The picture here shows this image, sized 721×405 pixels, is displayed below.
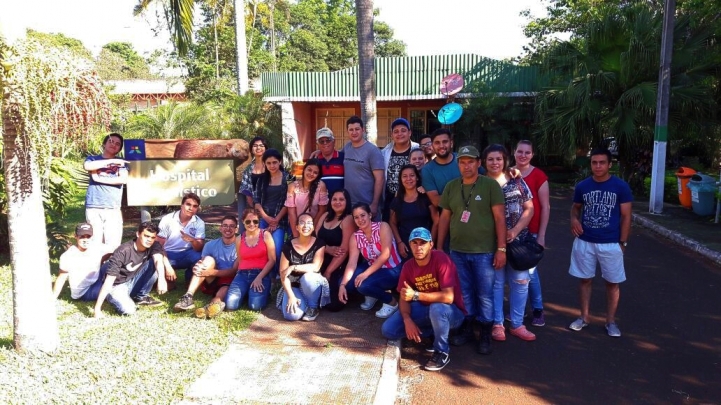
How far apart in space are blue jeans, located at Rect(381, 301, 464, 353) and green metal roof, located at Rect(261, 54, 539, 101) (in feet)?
46.0

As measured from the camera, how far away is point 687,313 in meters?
5.48

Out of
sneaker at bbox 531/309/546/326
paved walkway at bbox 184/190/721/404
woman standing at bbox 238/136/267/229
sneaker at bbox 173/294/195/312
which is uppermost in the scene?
woman standing at bbox 238/136/267/229

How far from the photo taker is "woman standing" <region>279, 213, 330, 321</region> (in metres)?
5.15

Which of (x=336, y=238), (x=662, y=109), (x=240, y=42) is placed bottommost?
(x=336, y=238)

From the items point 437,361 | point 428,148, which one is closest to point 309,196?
point 428,148

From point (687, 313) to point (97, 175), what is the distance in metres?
6.34

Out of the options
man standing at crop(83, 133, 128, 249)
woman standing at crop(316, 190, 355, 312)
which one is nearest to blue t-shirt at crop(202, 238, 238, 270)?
woman standing at crop(316, 190, 355, 312)

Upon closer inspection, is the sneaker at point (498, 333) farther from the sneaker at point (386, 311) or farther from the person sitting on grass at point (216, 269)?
the person sitting on grass at point (216, 269)

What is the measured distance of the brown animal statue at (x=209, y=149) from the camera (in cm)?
852

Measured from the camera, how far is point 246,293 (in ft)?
18.4

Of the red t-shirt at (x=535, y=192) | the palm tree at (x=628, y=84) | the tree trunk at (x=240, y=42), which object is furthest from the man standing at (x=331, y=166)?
the tree trunk at (x=240, y=42)

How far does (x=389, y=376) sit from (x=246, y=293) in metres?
2.11

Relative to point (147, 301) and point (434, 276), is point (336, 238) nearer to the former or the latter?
point (434, 276)

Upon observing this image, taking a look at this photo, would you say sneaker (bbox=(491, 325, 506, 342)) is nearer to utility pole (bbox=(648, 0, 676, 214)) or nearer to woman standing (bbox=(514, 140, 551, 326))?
woman standing (bbox=(514, 140, 551, 326))
